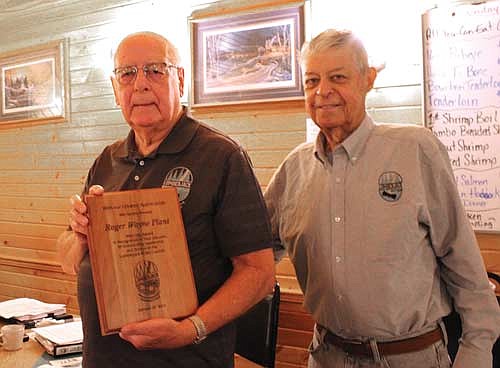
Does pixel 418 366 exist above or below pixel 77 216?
below

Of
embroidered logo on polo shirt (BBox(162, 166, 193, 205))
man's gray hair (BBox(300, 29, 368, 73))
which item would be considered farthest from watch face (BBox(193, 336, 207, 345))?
man's gray hair (BBox(300, 29, 368, 73))

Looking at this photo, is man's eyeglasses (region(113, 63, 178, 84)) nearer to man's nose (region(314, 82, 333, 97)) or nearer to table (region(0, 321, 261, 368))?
man's nose (region(314, 82, 333, 97))

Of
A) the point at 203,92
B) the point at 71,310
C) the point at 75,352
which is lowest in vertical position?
the point at 71,310

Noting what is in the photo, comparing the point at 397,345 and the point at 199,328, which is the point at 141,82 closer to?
the point at 199,328

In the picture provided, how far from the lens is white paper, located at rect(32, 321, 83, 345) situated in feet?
6.77

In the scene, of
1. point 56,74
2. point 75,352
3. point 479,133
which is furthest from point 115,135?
point 479,133

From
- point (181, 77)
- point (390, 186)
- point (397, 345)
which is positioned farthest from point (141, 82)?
point (397, 345)

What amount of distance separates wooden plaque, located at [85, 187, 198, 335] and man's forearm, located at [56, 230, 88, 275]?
187 millimetres

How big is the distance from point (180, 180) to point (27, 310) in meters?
1.63

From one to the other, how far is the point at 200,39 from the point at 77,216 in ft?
6.65

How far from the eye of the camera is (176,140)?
1451mm

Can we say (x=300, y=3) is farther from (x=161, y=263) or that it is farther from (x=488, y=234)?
(x=161, y=263)

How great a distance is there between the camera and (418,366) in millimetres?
1456

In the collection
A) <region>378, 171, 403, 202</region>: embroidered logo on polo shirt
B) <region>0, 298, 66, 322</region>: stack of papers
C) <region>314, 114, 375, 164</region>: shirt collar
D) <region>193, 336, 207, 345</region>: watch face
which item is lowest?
<region>0, 298, 66, 322</region>: stack of papers
